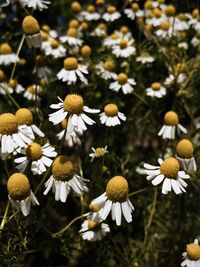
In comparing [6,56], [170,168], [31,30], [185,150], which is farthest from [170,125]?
[6,56]

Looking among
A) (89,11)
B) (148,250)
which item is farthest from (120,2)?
(148,250)

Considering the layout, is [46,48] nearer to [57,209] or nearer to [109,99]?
[109,99]

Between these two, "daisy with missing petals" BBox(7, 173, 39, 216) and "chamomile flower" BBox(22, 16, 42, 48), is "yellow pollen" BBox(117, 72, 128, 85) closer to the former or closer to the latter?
"chamomile flower" BBox(22, 16, 42, 48)

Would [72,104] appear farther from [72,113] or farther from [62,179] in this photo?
[62,179]

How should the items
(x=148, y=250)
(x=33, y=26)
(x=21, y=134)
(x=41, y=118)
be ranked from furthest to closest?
(x=41, y=118) → (x=148, y=250) → (x=33, y=26) → (x=21, y=134)

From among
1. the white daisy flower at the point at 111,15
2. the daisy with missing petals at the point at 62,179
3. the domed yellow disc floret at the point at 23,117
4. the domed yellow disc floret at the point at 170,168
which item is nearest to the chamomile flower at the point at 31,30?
the domed yellow disc floret at the point at 23,117

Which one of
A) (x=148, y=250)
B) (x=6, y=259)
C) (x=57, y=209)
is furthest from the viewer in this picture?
(x=57, y=209)
